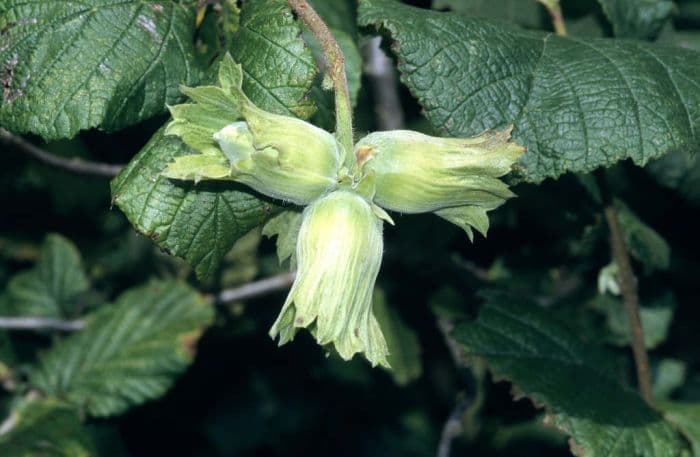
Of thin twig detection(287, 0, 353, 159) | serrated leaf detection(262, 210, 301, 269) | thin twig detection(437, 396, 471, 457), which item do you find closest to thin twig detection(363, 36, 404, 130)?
thin twig detection(437, 396, 471, 457)

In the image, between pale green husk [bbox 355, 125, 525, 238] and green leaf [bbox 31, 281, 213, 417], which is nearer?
pale green husk [bbox 355, 125, 525, 238]

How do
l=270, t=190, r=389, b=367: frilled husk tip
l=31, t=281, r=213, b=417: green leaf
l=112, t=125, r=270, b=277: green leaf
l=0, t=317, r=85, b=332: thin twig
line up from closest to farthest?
l=270, t=190, r=389, b=367: frilled husk tip
l=112, t=125, r=270, b=277: green leaf
l=31, t=281, r=213, b=417: green leaf
l=0, t=317, r=85, b=332: thin twig

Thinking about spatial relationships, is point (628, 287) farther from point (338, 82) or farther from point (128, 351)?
point (128, 351)

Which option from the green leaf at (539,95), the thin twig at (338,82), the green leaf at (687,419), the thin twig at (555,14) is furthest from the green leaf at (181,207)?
the green leaf at (687,419)

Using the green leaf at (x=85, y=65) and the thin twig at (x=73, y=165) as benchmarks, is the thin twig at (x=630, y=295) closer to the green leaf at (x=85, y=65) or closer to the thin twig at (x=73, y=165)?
the green leaf at (x=85, y=65)

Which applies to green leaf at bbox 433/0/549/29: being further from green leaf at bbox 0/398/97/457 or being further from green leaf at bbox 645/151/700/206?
green leaf at bbox 0/398/97/457

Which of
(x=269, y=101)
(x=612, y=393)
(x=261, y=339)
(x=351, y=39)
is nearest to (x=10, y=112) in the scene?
(x=269, y=101)

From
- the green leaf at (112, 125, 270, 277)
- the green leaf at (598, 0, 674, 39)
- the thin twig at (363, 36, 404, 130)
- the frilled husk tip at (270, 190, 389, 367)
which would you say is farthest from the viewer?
the thin twig at (363, 36, 404, 130)
